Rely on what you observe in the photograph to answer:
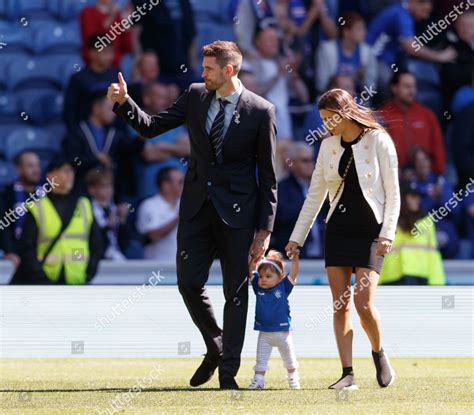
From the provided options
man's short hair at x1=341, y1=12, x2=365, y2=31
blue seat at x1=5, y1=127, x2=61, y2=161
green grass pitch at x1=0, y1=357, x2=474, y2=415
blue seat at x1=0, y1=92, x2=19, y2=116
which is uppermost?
man's short hair at x1=341, y1=12, x2=365, y2=31

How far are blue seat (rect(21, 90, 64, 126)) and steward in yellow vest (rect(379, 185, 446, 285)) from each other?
420 cm

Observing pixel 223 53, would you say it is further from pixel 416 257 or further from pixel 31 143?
pixel 31 143

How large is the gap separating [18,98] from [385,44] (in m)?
4.44

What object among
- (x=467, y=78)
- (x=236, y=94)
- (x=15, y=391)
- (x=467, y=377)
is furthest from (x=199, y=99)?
(x=467, y=78)

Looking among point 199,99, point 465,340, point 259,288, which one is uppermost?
point 199,99

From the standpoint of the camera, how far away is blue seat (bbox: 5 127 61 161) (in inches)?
598

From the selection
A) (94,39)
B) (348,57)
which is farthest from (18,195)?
(348,57)

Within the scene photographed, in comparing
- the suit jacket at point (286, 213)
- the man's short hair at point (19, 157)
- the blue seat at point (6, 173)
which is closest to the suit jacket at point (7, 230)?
the blue seat at point (6, 173)

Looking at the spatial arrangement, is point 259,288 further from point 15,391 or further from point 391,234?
point 15,391

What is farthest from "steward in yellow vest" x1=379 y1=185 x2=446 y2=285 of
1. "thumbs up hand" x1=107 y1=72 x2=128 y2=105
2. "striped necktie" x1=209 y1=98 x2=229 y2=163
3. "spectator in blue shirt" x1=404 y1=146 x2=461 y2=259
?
"thumbs up hand" x1=107 y1=72 x2=128 y2=105

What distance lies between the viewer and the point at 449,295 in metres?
11.1

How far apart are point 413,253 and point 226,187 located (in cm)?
648

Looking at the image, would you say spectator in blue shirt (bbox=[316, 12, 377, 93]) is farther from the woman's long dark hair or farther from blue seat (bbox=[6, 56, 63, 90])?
the woman's long dark hair

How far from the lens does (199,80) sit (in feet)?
50.7
